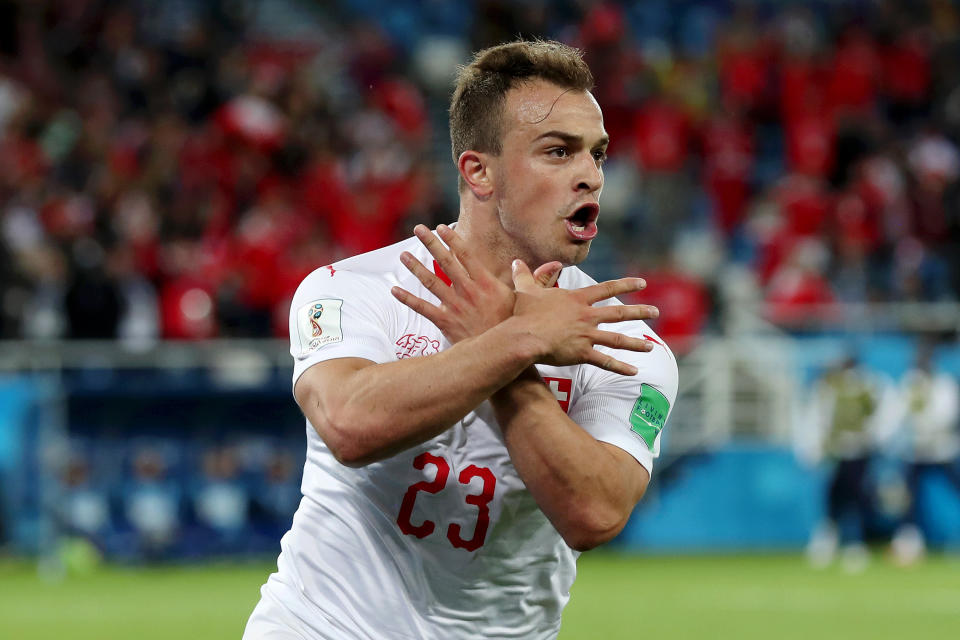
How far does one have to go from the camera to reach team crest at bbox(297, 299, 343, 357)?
13.0ft

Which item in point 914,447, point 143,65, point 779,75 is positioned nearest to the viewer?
point 914,447

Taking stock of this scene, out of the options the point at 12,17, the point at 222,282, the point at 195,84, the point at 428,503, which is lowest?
the point at 428,503

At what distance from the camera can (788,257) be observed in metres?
17.2

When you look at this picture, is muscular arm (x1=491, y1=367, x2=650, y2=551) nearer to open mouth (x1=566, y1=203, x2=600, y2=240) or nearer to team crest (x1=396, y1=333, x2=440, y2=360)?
team crest (x1=396, y1=333, x2=440, y2=360)

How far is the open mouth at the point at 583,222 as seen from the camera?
4.15m

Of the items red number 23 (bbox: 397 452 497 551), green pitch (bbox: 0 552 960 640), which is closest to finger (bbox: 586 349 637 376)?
red number 23 (bbox: 397 452 497 551)

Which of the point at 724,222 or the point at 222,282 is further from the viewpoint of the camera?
the point at 724,222

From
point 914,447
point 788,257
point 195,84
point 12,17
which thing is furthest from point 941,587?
point 12,17

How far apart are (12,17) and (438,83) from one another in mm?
5501

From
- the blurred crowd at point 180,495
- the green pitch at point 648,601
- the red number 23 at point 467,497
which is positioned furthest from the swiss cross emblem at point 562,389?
the blurred crowd at point 180,495

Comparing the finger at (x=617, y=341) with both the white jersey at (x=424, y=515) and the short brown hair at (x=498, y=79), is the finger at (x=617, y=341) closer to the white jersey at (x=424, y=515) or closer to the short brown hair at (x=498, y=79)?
the white jersey at (x=424, y=515)

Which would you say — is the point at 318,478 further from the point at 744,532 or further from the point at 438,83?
the point at 438,83

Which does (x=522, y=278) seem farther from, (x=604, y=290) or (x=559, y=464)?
(x=559, y=464)

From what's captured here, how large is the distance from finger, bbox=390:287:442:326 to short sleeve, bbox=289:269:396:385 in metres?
0.18
